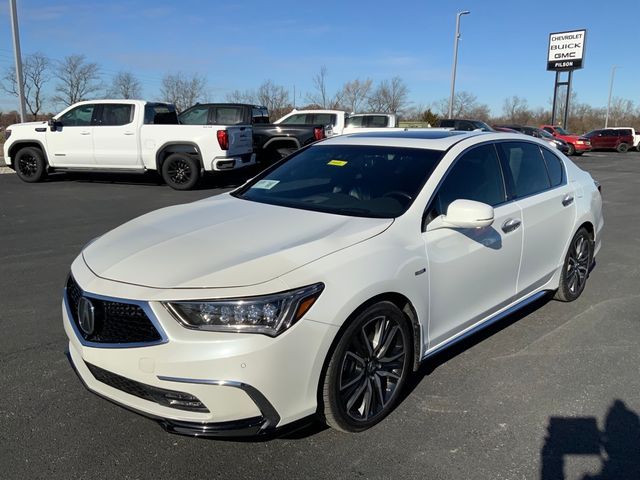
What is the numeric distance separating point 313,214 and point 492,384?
1.63m

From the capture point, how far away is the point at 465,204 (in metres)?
3.18

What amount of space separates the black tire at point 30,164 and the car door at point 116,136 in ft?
5.18

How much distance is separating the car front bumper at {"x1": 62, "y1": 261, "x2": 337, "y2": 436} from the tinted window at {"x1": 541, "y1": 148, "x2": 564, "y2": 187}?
3.10 m

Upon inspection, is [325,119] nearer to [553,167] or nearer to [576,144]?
[553,167]

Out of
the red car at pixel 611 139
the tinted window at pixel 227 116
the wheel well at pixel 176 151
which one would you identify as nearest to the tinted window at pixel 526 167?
A: the wheel well at pixel 176 151

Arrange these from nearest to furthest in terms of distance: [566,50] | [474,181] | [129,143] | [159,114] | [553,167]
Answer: [474,181] < [553,167] < [129,143] < [159,114] < [566,50]

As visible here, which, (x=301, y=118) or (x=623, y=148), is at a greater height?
(x=301, y=118)

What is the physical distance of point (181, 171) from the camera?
41.0 ft

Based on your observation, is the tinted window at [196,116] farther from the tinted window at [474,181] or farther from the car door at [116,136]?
the tinted window at [474,181]

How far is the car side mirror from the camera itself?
313 cm

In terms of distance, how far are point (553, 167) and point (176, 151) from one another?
9452mm

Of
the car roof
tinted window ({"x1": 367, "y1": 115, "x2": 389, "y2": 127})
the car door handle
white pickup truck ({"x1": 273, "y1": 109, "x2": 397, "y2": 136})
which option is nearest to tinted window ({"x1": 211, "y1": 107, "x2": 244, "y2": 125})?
white pickup truck ({"x1": 273, "y1": 109, "x2": 397, "y2": 136})

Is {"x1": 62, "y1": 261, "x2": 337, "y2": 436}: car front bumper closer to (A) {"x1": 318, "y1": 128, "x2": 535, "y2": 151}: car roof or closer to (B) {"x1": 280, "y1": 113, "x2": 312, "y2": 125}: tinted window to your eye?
(A) {"x1": 318, "y1": 128, "x2": 535, "y2": 151}: car roof

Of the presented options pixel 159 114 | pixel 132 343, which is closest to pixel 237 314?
pixel 132 343
